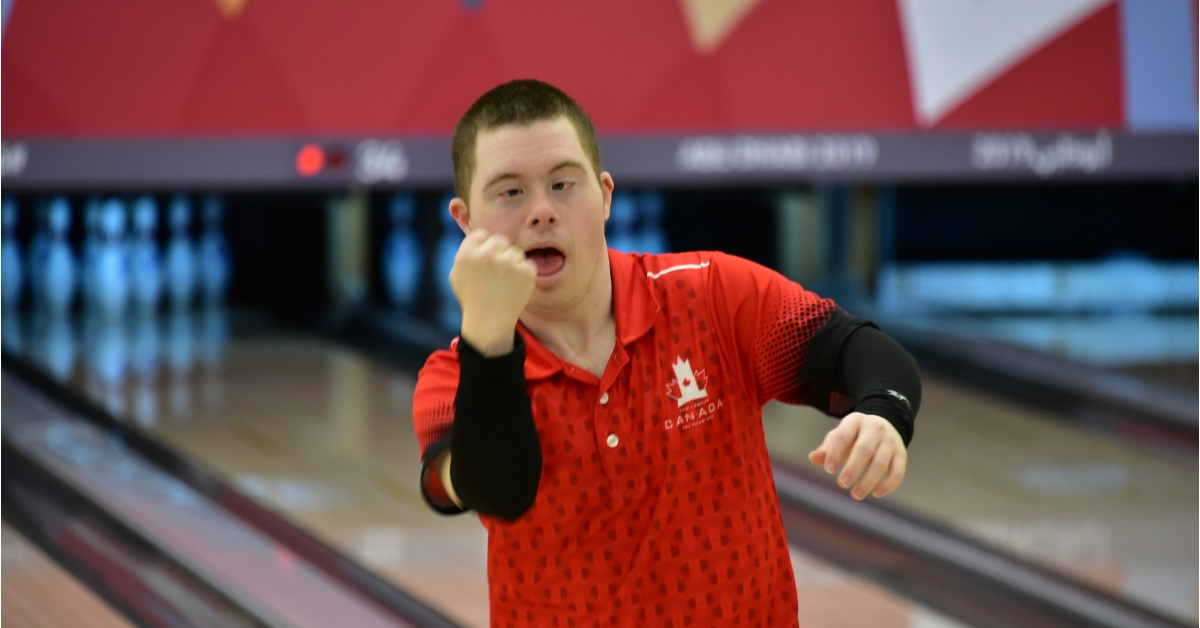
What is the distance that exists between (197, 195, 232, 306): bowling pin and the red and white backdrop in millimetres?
2065

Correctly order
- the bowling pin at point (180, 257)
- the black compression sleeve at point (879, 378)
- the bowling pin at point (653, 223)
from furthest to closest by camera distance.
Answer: the bowling pin at point (653, 223), the bowling pin at point (180, 257), the black compression sleeve at point (879, 378)

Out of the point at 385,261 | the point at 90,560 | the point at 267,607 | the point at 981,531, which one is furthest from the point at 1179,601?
the point at 385,261

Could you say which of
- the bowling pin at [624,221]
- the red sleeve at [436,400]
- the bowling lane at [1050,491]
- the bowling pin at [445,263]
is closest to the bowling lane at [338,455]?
the bowling lane at [1050,491]

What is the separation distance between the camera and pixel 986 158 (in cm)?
422

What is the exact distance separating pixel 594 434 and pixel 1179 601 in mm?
1866

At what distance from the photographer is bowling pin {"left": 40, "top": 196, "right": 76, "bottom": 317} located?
553 cm

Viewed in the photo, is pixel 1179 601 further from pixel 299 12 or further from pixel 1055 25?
pixel 299 12

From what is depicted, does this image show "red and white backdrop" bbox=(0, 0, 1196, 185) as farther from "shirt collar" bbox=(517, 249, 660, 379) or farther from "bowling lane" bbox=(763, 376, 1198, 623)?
"shirt collar" bbox=(517, 249, 660, 379)

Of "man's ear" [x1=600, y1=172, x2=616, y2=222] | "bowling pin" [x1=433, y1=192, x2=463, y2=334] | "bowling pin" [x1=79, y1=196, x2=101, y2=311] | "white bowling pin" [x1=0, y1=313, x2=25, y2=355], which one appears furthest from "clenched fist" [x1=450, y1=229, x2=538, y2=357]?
"bowling pin" [x1=79, y1=196, x2=101, y2=311]

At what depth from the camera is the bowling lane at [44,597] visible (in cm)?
228

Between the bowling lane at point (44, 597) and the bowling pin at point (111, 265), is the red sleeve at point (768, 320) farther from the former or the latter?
the bowling pin at point (111, 265)

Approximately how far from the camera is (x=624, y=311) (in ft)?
3.38

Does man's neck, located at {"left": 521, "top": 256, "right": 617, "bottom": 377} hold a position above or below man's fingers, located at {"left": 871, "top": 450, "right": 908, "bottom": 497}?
above

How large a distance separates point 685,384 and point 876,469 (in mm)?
208
